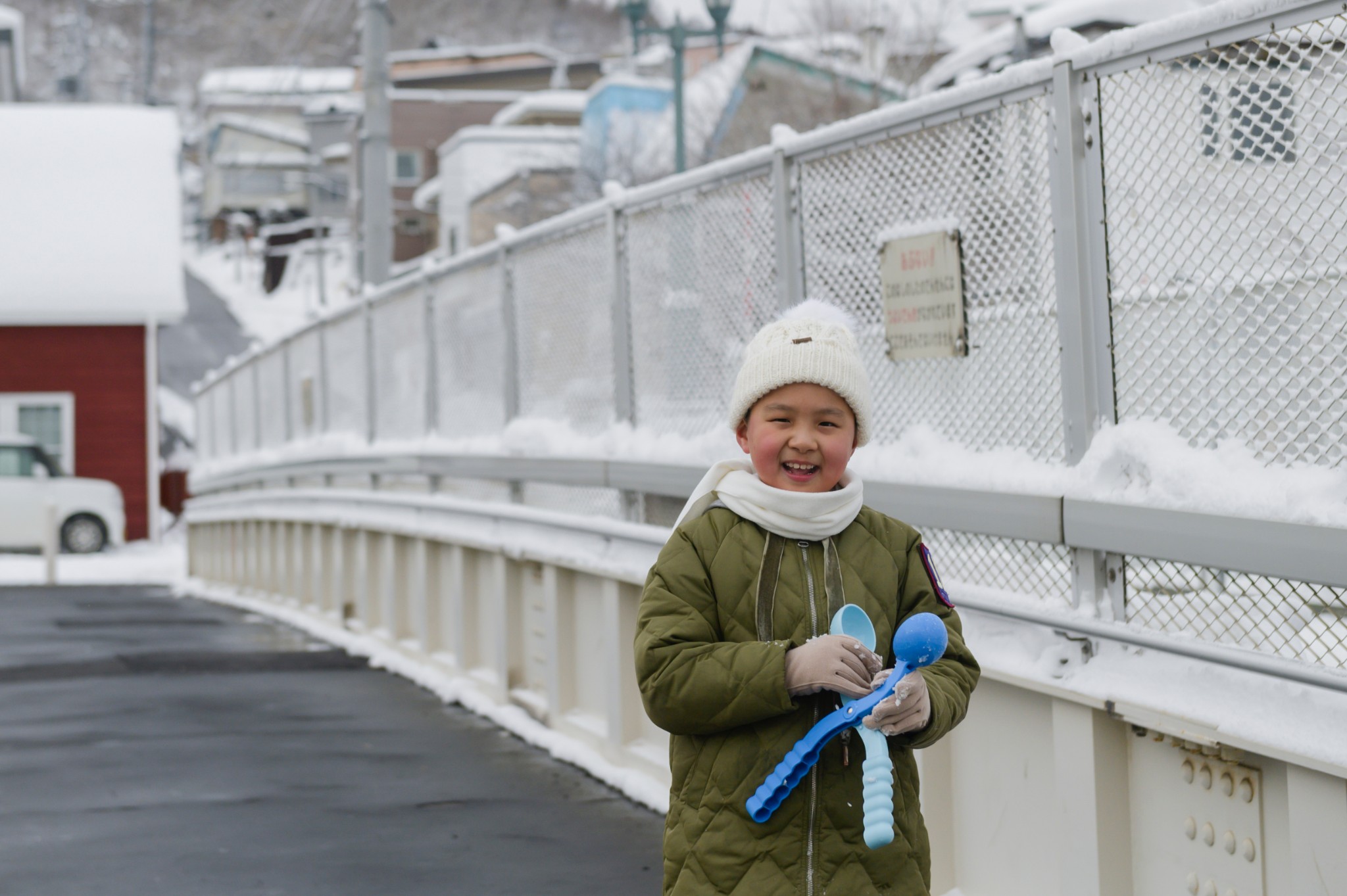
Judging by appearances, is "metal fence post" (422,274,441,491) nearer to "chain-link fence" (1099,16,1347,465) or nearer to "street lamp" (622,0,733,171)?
"chain-link fence" (1099,16,1347,465)

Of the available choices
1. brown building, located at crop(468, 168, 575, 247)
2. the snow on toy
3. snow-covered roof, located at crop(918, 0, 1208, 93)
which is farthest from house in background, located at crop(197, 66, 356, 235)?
the snow on toy

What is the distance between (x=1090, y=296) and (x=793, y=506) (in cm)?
144

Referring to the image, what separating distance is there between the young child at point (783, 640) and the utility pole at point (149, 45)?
98.1ft

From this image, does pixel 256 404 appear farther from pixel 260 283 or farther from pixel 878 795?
pixel 260 283


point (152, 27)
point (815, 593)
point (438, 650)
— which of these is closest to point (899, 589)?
point (815, 593)

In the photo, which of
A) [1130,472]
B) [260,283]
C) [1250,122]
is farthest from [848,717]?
[260,283]

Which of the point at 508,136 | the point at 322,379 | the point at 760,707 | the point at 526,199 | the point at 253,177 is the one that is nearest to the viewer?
the point at 760,707

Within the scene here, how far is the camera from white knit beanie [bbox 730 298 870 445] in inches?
116

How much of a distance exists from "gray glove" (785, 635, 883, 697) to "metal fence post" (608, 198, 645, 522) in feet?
13.8

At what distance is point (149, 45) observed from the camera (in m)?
37.1

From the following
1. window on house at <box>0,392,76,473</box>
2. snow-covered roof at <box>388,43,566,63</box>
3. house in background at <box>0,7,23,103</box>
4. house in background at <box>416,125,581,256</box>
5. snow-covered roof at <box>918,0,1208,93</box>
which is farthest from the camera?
snow-covered roof at <box>388,43,566,63</box>

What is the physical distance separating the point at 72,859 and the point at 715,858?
3438 millimetres

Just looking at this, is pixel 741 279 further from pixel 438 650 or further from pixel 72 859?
pixel 438 650

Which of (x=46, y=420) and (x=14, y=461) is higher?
(x=46, y=420)
